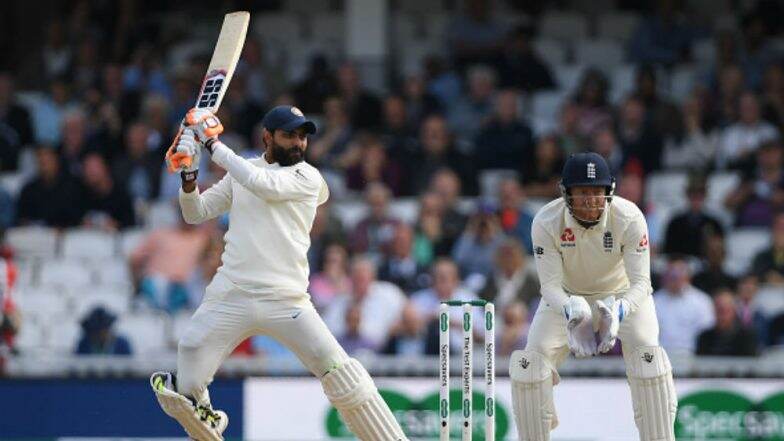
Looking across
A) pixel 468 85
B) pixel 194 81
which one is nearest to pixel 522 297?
pixel 468 85

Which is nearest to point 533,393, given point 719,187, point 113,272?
point 719,187

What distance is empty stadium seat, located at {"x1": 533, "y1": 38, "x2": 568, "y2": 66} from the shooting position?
14.1 m

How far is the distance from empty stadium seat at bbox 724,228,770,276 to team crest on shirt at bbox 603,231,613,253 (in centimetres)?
439

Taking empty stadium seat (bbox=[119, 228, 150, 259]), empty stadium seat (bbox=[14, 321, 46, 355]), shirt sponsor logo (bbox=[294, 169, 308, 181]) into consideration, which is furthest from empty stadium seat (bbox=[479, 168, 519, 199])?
shirt sponsor logo (bbox=[294, 169, 308, 181])

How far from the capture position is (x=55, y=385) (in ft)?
34.9

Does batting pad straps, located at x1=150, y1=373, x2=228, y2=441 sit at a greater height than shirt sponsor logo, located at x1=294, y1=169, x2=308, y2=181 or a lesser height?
lesser

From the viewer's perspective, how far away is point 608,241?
7.94 m

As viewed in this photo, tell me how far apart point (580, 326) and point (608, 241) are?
1.47 feet

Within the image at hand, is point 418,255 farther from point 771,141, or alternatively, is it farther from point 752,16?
point 752,16

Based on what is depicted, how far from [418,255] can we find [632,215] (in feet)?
14.6

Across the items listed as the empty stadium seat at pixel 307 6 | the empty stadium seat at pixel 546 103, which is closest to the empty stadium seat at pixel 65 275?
the empty stadium seat at pixel 307 6

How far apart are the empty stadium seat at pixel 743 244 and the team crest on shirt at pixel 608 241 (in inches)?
173

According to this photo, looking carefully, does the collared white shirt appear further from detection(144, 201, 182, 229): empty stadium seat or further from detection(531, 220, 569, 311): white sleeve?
detection(531, 220, 569, 311): white sleeve

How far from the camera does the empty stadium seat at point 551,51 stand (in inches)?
557
